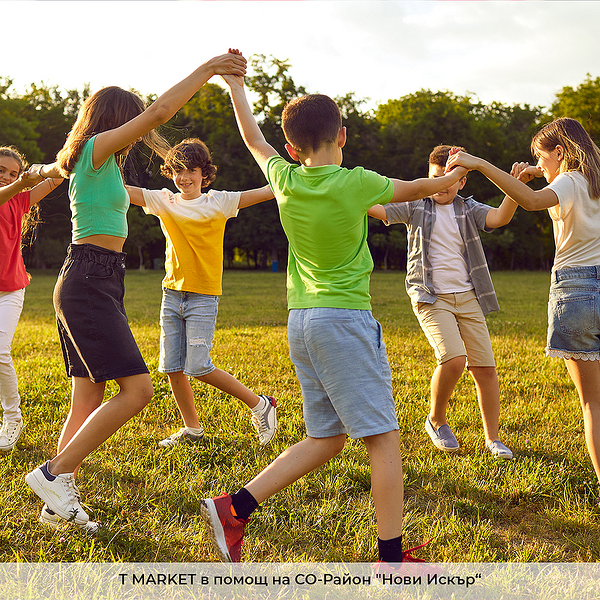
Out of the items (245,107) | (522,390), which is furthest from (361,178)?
(522,390)

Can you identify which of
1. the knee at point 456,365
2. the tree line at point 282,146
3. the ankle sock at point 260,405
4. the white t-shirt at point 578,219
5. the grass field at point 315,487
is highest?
the tree line at point 282,146

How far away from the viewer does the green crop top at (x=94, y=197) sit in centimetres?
309

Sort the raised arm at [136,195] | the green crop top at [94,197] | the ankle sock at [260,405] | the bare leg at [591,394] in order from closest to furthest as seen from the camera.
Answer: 1. the green crop top at [94,197]
2. the bare leg at [591,394]
3. the raised arm at [136,195]
4. the ankle sock at [260,405]

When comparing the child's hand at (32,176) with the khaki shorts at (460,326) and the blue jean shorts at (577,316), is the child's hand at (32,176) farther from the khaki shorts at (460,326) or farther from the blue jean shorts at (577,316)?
the blue jean shorts at (577,316)

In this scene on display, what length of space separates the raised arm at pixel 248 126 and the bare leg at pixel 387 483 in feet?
4.91

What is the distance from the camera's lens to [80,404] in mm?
3332

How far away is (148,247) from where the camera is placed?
50.7m

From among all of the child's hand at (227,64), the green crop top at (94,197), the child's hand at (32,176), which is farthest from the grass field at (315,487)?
the child's hand at (227,64)

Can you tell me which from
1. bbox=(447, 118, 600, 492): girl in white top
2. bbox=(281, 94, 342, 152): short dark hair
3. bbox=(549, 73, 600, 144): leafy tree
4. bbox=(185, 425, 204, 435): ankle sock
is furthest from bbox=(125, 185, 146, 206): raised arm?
bbox=(549, 73, 600, 144): leafy tree

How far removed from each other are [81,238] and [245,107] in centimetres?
116

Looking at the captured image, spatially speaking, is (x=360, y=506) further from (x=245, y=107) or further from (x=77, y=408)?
(x=245, y=107)

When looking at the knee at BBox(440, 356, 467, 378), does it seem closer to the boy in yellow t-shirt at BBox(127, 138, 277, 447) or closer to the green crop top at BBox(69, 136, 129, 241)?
the boy in yellow t-shirt at BBox(127, 138, 277, 447)

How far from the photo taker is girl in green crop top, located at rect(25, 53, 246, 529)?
2994mm

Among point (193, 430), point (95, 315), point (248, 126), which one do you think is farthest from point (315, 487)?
point (248, 126)
